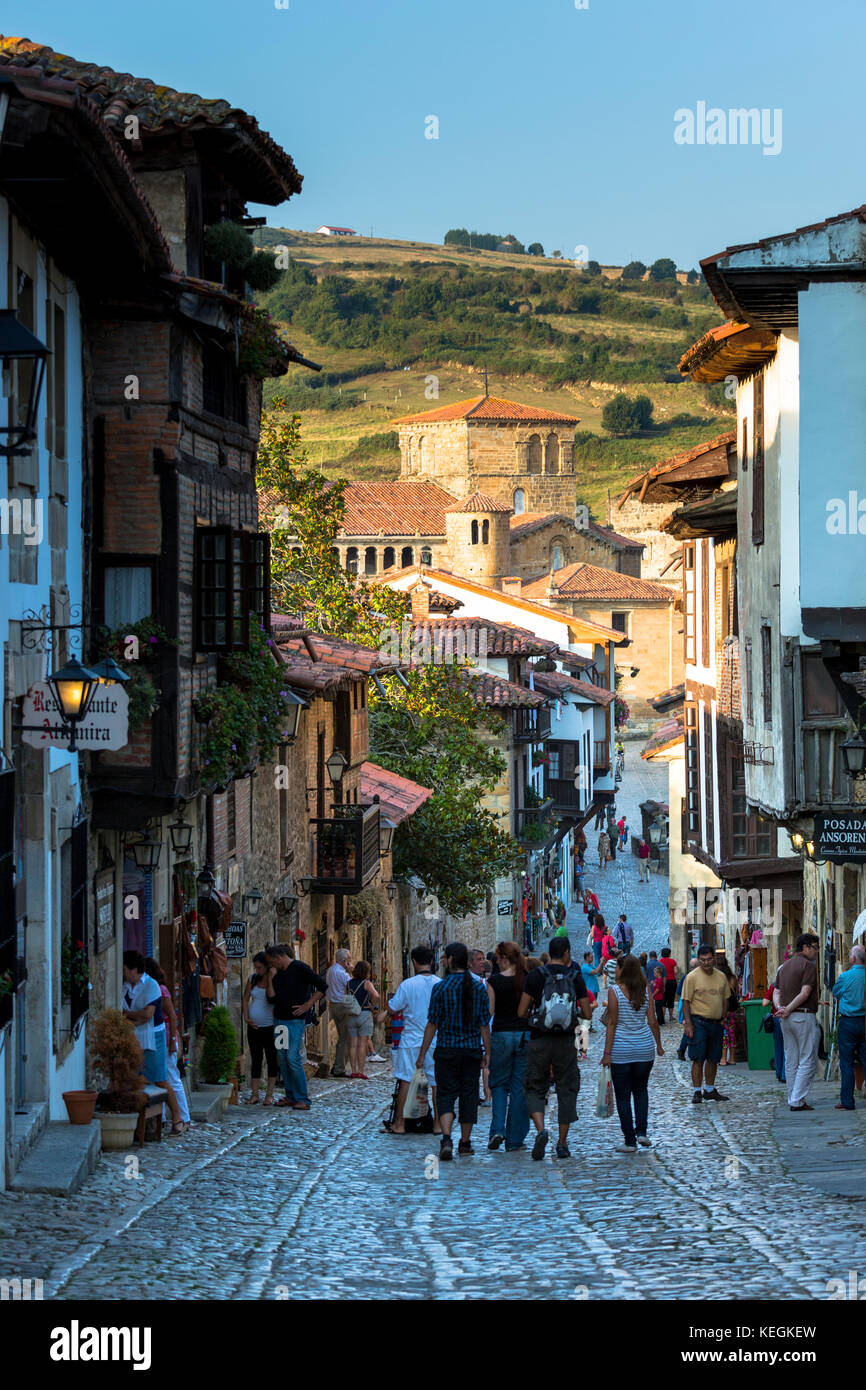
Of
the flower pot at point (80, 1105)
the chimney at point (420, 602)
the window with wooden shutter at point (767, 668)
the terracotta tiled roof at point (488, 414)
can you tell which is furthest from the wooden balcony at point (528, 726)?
the terracotta tiled roof at point (488, 414)

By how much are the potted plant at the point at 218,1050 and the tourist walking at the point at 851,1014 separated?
5.65m

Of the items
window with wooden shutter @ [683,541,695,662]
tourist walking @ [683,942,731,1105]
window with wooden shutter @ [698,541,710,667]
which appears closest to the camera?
tourist walking @ [683,942,731,1105]

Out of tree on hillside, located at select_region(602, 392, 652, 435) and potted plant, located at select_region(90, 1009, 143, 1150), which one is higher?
tree on hillside, located at select_region(602, 392, 652, 435)

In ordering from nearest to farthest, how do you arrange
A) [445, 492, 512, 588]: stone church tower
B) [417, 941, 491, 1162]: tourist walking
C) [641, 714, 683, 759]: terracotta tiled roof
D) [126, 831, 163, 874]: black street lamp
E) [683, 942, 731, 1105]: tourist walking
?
[417, 941, 491, 1162]: tourist walking < [126, 831, 163, 874]: black street lamp < [683, 942, 731, 1105]: tourist walking < [641, 714, 683, 759]: terracotta tiled roof < [445, 492, 512, 588]: stone church tower

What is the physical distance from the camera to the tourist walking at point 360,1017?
66.0 feet

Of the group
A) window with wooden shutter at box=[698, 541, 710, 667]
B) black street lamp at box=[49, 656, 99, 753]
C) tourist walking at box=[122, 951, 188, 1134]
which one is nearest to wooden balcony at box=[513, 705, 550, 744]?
window with wooden shutter at box=[698, 541, 710, 667]

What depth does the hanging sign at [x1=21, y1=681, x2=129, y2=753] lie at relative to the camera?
1097 cm

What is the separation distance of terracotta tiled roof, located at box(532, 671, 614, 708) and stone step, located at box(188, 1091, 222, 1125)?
122ft

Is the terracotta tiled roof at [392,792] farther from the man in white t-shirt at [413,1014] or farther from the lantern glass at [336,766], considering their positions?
the man in white t-shirt at [413,1014]

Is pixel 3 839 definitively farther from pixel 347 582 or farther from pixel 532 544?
pixel 532 544

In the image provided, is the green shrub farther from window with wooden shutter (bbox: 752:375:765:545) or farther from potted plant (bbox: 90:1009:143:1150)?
window with wooden shutter (bbox: 752:375:765:545)

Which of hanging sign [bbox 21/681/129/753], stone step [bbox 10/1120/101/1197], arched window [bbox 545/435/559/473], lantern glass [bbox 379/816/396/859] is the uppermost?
arched window [bbox 545/435/559/473]

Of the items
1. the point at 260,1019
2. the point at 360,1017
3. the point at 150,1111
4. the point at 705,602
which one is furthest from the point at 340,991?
the point at 705,602

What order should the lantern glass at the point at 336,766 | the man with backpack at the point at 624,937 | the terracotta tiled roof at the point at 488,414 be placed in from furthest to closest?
1. the terracotta tiled roof at the point at 488,414
2. the man with backpack at the point at 624,937
3. the lantern glass at the point at 336,766
